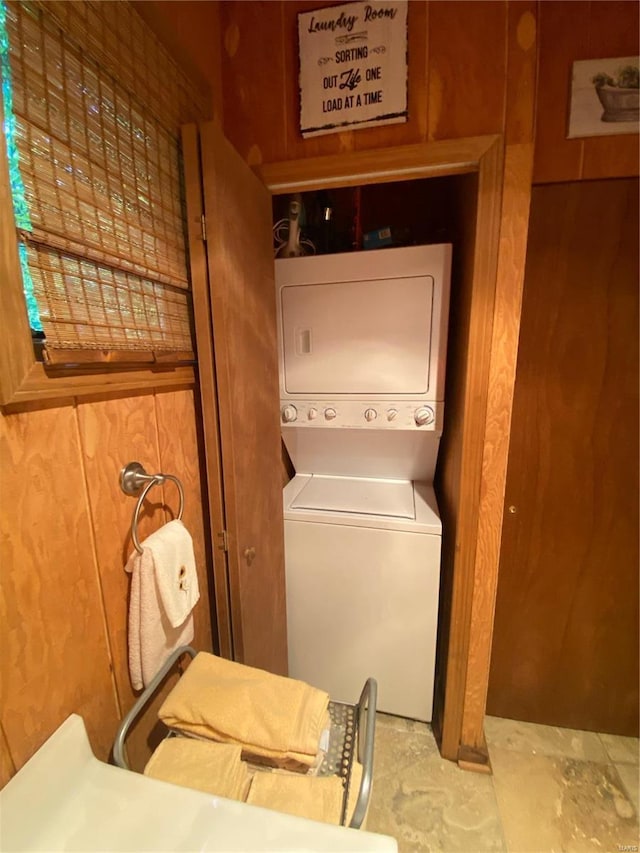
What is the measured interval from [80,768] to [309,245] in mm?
1992

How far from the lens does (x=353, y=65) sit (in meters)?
1.16

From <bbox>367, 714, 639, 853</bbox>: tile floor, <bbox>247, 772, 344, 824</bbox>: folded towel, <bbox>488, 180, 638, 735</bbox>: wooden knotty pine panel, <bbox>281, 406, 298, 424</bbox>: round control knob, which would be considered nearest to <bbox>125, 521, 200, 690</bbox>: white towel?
<bbox>247, 772, 344, 824</bbox>: folded towel

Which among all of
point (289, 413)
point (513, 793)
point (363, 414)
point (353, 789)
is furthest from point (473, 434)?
point (513, 793)

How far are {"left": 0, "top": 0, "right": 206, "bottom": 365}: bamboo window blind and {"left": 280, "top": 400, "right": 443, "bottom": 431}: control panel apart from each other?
74cm

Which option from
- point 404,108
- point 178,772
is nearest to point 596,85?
point 404,108

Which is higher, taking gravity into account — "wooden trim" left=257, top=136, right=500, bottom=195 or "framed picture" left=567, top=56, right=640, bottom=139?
"framed picture" left=567, top=56, right=640, bottom=139

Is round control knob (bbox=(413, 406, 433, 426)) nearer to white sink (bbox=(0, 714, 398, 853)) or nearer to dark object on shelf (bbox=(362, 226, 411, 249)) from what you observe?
dark object on shelf (bbox=(362, 226, 411, 249))

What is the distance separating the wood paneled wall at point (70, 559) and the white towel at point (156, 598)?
4cm

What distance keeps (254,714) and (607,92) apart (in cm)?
212

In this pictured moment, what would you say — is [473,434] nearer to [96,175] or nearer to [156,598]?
[156,598]

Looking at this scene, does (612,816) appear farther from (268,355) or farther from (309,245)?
(309,245)

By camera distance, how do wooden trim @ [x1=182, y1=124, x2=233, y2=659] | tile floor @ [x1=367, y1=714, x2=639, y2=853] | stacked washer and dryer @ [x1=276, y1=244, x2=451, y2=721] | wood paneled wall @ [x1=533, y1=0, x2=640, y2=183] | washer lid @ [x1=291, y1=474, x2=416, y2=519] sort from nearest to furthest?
wooden trim @ [x1=182, y1=124, x2=233, y2=659] < wood paneled wall @ [x1=533, y1=0, x2=640, y2=183] < tile floor @ [x1=367, y1=714, x2=639, y2=853] < stacked washer and dryer @ [x1=276, y1=244, x2=451, y2=721] < washer lid @ [x1=291, y1=474, x2=416, y2=519]

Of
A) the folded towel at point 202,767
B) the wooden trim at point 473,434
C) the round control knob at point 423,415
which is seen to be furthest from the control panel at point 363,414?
the folded towel at point 202,767

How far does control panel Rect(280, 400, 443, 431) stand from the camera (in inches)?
61.8
